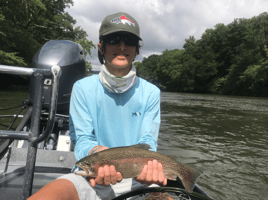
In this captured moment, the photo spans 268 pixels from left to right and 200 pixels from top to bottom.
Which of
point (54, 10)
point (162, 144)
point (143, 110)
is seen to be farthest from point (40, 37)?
point (143, 110)

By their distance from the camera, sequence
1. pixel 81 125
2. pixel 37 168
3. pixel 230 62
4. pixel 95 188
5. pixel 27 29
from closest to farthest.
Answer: pixel 95 188
pixel 81 125
pixel 37 168
pixel 27 29
pixel 230 62

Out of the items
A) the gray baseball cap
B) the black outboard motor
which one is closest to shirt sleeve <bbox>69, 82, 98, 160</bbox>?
the gray baseball cap

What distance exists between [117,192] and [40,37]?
1260 inches

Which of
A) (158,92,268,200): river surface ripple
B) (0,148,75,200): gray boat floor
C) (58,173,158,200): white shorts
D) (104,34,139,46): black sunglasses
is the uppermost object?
(104,34,139,46): black sunglasses

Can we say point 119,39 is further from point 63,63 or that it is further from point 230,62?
point 230,62

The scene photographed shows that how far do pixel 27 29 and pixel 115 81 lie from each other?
93.5ft

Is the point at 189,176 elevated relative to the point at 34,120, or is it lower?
lower

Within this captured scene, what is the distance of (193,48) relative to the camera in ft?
238

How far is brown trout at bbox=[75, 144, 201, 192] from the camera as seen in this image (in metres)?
1.64

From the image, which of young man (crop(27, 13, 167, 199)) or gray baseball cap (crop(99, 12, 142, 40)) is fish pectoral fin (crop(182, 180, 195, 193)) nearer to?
young man (crop(27, 13, 167, 199))

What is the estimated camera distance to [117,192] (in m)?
1.99

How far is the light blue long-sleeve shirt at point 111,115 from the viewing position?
2.12 metres

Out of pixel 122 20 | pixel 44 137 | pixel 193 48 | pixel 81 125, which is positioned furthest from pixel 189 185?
pixel 193 48

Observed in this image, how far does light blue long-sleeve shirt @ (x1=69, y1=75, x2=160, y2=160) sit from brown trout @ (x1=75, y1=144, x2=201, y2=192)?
37 centimetres
